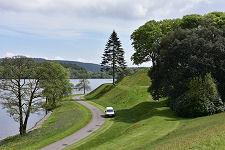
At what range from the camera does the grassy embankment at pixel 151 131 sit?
47.9ft

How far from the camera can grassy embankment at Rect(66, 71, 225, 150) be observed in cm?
1461

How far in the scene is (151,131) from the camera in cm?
2369

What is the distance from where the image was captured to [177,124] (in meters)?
25.7

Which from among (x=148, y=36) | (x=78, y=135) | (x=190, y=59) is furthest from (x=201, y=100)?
(x=148, y=36)

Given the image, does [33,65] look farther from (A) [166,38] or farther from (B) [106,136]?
(A) [166,38]

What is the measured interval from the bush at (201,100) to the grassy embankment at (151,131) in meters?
2.07

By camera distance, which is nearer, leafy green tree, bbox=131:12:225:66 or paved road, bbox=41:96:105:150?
paved road, bbox=41:96:105:150

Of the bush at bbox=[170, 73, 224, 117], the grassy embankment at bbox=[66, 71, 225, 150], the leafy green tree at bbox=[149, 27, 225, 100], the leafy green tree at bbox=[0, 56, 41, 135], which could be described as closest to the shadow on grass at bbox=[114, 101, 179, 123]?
the grassy embankment at bbox=[66, 71, 225, 150]

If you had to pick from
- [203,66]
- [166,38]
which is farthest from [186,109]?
[166,38]

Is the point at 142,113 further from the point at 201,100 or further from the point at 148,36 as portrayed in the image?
the point at 148,36

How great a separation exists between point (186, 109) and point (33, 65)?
2588 cm

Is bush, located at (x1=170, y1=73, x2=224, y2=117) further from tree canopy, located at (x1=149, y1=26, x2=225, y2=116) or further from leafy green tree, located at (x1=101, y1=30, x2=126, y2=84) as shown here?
leafy green tree, located at (x1=101, y1=30, x2=126, y2=84)

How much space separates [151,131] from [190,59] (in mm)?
15125

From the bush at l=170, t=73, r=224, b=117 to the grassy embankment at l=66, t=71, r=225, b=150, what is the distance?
81.6 inches
